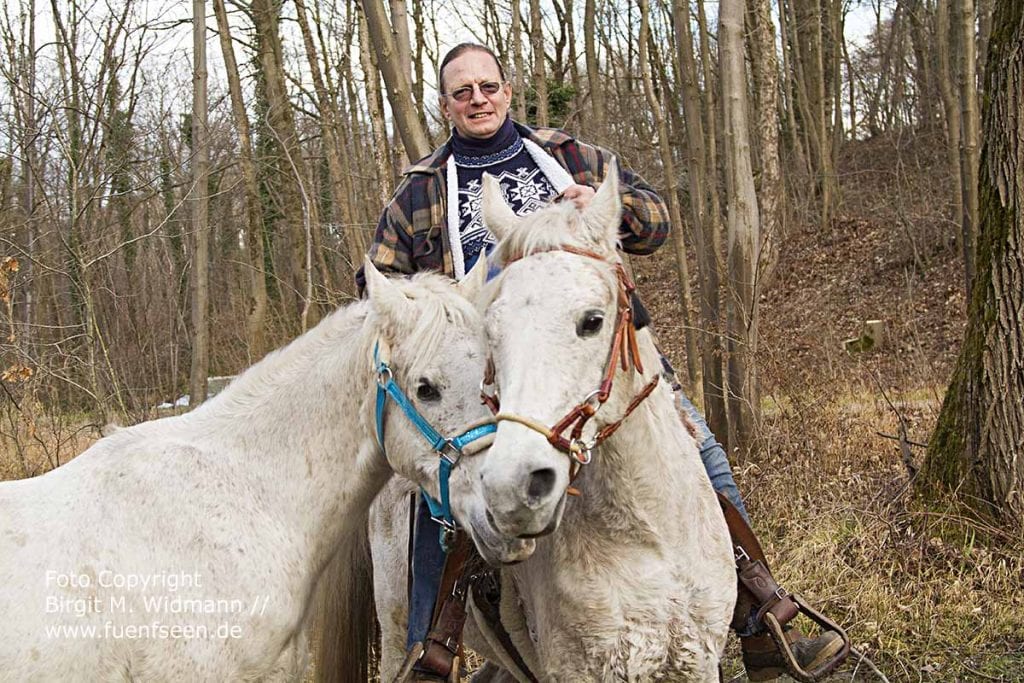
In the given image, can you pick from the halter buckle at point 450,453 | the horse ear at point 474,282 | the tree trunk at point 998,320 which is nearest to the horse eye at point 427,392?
the halter buckle at point 450,453

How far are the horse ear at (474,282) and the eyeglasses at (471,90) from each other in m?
0.93

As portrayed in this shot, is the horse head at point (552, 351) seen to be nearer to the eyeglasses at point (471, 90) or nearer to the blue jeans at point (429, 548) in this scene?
the blue jeans at point (429, 548)

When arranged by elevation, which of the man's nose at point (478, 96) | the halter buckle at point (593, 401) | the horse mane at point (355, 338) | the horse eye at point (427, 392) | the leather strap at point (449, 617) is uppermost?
the man's nose at point (478, 96)

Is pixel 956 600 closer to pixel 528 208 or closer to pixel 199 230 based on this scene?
pixel 528 208

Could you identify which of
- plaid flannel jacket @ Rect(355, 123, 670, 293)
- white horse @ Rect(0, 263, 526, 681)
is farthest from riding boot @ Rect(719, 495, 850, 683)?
plaid flannel jacket @ Rect(355, 123, 670, 293)

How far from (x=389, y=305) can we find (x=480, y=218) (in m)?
1.13

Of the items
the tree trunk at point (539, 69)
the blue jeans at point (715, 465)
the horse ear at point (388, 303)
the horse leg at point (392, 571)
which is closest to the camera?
the horse ear at point (388, 303)

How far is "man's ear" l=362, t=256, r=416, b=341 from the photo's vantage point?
303cm

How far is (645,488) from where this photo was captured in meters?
3.17

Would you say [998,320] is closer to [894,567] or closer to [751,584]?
[894,567]

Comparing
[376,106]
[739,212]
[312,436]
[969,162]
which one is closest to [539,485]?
[312,436]

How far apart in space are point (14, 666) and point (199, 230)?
8.91 m

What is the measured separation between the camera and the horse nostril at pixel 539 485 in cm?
250

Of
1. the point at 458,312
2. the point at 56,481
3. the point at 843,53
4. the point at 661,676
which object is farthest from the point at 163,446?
the point at 843,53
